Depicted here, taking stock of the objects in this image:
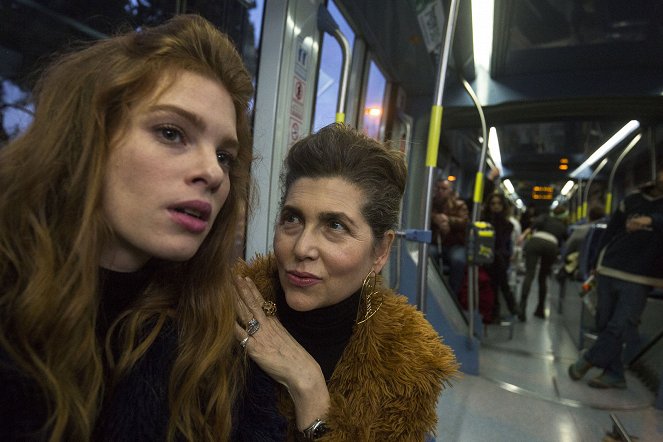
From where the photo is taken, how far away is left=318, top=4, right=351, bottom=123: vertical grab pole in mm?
2094

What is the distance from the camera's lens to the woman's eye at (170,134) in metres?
0.75

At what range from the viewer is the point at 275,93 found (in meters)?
2.12

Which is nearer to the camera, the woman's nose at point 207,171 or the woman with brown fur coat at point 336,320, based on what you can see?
the woman's nose at point 207,171

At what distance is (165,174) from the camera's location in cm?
73

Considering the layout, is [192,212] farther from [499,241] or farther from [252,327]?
[499,241]

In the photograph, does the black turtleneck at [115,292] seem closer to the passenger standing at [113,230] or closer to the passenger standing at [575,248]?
the passenger standing at [113,230]

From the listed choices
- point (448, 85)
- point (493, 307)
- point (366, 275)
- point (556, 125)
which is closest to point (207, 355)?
Answer: point (366, 275)

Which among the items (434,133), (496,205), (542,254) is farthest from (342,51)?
(542,254)

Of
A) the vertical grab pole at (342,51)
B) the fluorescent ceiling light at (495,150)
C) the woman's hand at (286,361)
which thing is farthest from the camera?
the fluorescent ceiling light at (495,150)

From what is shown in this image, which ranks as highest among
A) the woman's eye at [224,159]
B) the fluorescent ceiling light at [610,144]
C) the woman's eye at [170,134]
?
the fluorescent ceiling light at [610,144]

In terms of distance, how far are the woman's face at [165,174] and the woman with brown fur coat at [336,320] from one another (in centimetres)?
38

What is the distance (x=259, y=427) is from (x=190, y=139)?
649mm

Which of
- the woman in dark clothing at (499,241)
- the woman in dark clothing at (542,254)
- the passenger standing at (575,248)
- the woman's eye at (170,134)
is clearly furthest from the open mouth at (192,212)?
the passenger standing at (575,248)

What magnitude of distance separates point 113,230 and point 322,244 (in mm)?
538
